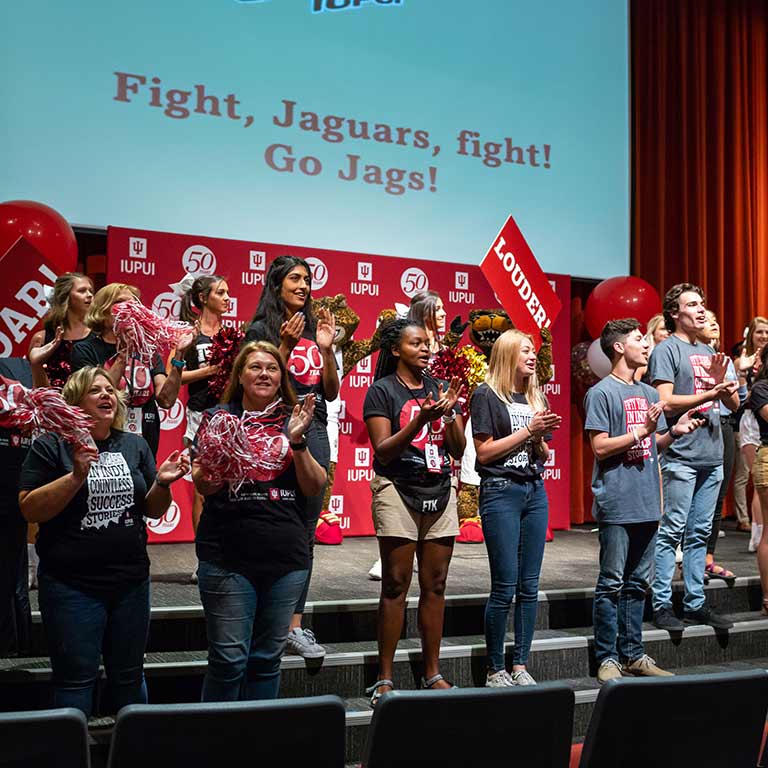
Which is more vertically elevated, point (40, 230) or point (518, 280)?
point (40, 230)

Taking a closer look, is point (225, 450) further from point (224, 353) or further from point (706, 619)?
point (706, 619)

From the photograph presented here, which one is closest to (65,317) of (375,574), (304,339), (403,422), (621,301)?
(304,339)

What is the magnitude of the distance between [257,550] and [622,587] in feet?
6.10

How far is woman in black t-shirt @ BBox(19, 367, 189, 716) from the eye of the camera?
2.63m

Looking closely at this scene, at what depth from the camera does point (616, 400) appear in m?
3.95

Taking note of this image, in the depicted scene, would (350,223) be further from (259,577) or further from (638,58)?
(259,577)

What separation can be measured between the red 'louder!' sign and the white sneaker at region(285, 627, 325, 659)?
1831 mm

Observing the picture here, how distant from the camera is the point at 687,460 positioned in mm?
4504

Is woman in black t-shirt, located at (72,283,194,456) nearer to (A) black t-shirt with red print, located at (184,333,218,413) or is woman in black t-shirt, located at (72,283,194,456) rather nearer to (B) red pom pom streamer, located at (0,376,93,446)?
(A) black t-shirt with red print, located at (184,333,218,413)

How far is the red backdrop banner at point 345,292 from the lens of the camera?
19.8 ft

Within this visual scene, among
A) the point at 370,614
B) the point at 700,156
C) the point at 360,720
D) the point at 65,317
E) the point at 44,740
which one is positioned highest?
the point at 700,156

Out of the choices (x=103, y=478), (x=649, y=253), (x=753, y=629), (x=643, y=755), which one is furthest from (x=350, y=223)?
(x=643, y=755)

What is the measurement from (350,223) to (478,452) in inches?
132

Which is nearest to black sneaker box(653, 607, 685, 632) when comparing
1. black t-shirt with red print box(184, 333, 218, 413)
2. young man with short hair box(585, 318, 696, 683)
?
young man with short hair box(585, 318, 696, 683)
